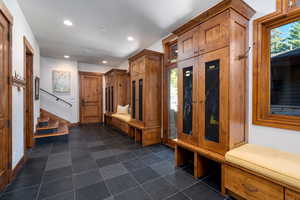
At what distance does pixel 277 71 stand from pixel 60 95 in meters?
6.58

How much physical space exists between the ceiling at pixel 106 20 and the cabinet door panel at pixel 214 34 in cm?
57

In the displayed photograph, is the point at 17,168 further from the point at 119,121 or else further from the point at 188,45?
the point at 188,45

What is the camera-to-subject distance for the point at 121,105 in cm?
541

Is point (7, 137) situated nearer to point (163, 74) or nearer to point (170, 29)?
point (163, 74)

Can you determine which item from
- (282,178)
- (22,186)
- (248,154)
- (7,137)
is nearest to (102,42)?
(7,137)

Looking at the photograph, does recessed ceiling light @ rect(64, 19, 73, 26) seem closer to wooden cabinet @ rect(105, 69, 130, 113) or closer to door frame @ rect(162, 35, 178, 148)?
door frame @ rect(162, 35, 178, 148)

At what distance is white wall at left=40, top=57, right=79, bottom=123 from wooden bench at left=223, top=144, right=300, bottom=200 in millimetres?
5958

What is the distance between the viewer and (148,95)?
336 cm

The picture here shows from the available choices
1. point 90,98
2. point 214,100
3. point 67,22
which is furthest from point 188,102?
point 90,98

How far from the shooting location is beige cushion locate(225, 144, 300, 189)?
1.18 meters

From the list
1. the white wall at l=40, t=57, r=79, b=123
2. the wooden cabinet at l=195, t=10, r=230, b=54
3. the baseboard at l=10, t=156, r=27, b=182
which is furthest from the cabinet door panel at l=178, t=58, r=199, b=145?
the white wall at l=40, t=57, r=79, b=123

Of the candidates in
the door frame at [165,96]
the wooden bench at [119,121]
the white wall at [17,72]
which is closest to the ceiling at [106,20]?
the white wall at [17,72]

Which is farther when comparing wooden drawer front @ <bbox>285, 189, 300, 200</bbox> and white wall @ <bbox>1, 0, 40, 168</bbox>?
white wall @ <bbox>1, 0, 40, 168</bbox>

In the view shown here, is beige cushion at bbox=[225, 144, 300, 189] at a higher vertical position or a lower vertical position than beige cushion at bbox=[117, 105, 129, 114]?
lower
